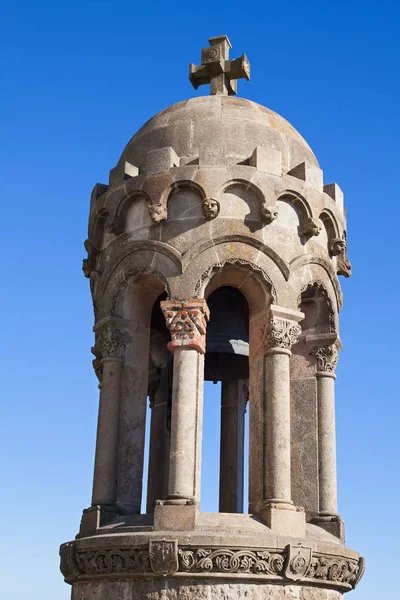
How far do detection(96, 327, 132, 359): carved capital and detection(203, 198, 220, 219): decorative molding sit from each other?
6.75 feet

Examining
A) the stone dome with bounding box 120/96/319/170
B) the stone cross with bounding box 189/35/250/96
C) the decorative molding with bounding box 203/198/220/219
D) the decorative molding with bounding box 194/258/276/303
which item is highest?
the stone cross with bounding box 189/35/250/96

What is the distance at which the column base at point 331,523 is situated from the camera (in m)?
12.4

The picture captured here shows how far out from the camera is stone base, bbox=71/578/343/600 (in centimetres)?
1044

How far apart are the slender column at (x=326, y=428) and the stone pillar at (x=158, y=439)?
2695 mm

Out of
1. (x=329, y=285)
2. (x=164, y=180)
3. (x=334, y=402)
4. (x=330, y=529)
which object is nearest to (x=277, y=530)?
(x=330, y=529)

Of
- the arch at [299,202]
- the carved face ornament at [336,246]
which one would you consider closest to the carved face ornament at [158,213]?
the arch at [299,202]

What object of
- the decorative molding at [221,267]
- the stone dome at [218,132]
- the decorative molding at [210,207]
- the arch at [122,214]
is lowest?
the decorative molding at [221,267]

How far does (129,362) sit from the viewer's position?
12.7 meters

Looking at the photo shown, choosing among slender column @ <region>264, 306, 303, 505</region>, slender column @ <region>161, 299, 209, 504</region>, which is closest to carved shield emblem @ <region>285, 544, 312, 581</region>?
slender column @ <region>264, 306, 303, 505</region>

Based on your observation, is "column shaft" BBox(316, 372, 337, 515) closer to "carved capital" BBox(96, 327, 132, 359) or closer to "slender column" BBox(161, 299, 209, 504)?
"slender column" BBox(161, 299, 209, 504)

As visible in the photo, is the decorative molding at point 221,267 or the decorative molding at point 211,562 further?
the decorative molding at point 221,267

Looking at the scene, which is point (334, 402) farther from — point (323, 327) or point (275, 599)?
point (275, 599)

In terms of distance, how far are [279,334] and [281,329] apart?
8 centimetres

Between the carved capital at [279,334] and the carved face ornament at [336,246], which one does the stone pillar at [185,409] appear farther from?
the carved face ornament at [336,246]
